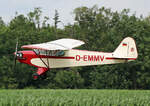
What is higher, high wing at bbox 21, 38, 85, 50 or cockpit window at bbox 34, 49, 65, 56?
high wing at bbox 21, 38, 85, 50

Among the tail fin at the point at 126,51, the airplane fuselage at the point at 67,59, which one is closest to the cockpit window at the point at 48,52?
the airplane fuselage at the point at 67,59

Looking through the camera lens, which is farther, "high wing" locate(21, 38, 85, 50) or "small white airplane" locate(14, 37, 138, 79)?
"small white airplane" locate(14, 37, 138, 79)

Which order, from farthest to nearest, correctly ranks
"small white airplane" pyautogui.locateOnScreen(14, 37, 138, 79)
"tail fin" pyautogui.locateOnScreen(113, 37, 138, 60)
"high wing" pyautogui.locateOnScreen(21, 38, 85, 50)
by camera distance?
A: "tail fin" pyautogui.locateOnScreen(113, 37, 138, 60), "small white airplane" pyautogui.locateOnScreen(14, 37, 138, 79), "high wing" pyautogui.locateOnScreen(21, 38, 85, 50)

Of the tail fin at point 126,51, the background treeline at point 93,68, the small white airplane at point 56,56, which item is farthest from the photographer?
the background treeline at point 93,68

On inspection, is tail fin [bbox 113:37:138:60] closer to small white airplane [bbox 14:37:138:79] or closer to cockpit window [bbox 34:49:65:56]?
small white airplane [bbox 14:37:138:79]

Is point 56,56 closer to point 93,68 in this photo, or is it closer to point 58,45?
point 58,45

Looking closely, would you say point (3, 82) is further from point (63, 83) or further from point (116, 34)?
point (116, 34)

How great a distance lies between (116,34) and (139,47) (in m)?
4.44

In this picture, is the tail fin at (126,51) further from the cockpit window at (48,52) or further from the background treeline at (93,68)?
the background treeline at (93,68)

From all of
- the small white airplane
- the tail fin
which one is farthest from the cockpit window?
the tail fin

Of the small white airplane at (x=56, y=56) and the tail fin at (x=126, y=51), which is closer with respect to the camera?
the small white airplane at (x=56, y=56)

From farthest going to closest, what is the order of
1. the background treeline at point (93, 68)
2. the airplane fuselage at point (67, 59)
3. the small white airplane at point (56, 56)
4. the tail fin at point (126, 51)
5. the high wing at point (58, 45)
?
the background treeline at point (93, 68) < the tail fin at point (126, 51) < the airplane fuselage at point (67, 59) < the small white airplane at point (56, 56) < the high wing at point (58, 45)

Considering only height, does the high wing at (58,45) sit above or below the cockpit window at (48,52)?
above

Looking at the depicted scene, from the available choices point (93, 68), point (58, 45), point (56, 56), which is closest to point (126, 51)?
point (58, 45)
